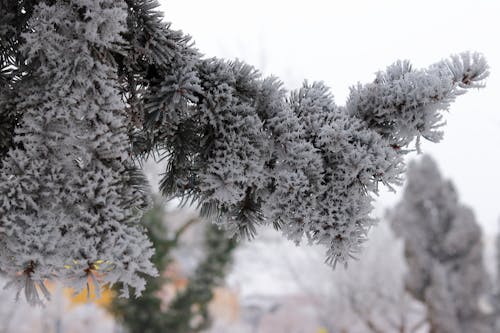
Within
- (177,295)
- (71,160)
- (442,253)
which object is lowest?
(71,160)

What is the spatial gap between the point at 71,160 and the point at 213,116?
234 millimetres

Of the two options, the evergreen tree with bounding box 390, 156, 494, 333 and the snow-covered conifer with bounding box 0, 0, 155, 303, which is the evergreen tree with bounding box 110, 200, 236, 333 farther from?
the snow-covered conifer with bounding box 0, 0, 155, 303

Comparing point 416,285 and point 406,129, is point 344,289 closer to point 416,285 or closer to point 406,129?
point 416,285

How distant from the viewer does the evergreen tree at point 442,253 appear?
892cm

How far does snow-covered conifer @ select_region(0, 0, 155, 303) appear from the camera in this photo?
67cm

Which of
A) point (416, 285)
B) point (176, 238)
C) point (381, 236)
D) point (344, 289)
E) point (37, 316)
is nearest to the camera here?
point (176, 238)

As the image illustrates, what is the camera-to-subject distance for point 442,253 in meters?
9.35

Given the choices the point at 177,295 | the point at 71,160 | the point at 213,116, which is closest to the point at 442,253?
the point at 177,295

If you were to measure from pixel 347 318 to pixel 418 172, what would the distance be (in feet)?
13.8

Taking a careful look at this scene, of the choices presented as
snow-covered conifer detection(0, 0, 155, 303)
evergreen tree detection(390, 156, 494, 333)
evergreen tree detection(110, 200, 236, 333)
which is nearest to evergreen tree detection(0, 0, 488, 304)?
snow-covered conifer detection(0, 0, 155, 303)

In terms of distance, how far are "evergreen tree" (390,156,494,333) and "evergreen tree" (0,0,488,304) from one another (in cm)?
891

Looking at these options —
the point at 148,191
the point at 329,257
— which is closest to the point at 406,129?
the point at 329,257

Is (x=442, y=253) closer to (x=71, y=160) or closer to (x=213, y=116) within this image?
(x=213, y=116)

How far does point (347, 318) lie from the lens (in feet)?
38.5
